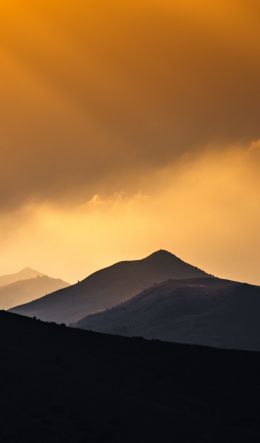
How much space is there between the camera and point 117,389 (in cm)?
4891

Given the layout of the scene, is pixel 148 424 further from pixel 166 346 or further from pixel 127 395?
pixel 166 346

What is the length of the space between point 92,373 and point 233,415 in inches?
367

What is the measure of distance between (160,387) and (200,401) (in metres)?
2.91

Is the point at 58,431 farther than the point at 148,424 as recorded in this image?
No

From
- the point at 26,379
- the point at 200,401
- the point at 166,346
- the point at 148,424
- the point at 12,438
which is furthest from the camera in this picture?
the point at 166,346

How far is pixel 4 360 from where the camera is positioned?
49219mm

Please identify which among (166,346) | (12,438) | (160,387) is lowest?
(12,438)

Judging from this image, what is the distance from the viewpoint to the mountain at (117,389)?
40781 mm

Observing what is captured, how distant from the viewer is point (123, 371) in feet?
176

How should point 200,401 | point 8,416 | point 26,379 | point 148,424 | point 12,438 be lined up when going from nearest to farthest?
point 12,438 → point 8,416 → point 148,424 → point 26,379 → point 200,401

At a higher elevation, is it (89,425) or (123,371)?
(123,371)

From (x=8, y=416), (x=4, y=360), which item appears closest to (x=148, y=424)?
(x=8, y=416)

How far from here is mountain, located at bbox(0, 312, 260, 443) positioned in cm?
4078

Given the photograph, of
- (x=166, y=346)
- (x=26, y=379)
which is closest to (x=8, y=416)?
Result: (x=26, y=379)
